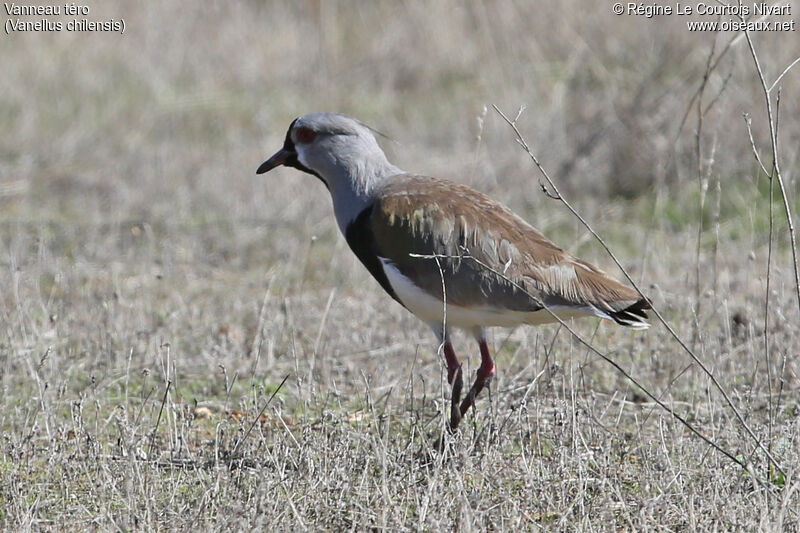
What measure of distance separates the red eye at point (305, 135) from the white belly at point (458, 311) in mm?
781

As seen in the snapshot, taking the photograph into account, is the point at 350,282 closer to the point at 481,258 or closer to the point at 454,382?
the point at 454,382

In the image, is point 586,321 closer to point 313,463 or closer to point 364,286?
point 364,286

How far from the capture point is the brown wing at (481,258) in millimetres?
4453

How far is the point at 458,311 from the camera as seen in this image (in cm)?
461

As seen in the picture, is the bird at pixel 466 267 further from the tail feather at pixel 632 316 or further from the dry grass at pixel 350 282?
the dry grass at pixel 350 282

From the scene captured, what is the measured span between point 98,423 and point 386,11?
876 cm

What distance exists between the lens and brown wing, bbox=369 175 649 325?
445 cm

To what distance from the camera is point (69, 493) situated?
3.95 meters

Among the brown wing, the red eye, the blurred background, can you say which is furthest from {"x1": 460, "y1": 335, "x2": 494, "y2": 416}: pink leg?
the red eye

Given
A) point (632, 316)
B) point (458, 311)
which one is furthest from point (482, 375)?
point (632, 316)

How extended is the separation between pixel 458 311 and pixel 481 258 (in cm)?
24

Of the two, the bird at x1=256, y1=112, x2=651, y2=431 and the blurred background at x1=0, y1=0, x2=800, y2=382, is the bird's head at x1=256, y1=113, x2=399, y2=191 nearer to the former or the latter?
the bird at x1=256, y1=112, x2=651, y2=431

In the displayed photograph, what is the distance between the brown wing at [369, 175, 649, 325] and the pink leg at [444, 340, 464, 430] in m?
0.31

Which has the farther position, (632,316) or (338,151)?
(338,151)
